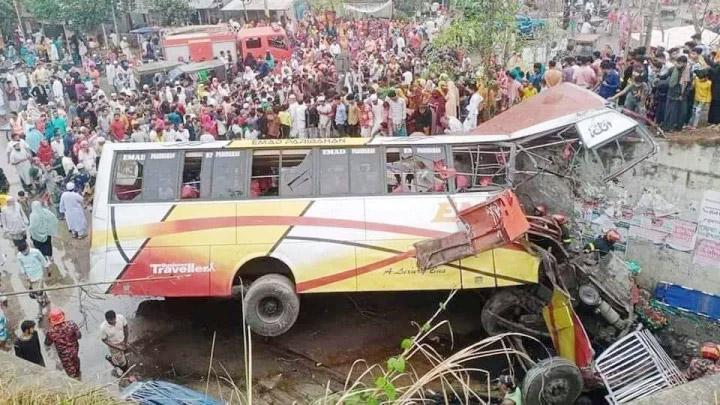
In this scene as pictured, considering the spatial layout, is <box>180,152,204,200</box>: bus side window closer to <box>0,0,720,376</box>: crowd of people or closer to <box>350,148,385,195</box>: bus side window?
<box>0,0,720,376</box>: crowd of people

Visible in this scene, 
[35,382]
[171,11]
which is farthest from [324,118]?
[171,11]

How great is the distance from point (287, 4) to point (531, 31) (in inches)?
579

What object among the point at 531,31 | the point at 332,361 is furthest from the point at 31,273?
the point at 531,31

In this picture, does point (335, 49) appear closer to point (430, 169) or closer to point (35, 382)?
point (430, 169)

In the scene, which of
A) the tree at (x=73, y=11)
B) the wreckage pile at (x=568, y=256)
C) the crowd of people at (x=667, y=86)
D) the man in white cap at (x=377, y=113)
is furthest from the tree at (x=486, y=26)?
the tree at (x=73, y=11)

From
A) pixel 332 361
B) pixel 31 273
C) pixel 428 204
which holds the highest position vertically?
pixel 428 204

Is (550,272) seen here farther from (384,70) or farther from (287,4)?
(287,4)

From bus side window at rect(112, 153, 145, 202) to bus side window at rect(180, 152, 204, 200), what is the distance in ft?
1.78

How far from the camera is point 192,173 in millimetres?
8461

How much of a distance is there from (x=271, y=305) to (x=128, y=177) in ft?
8.17

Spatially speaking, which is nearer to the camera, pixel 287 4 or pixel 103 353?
pixel 103 353

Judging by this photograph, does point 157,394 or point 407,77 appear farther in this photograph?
point 407,77

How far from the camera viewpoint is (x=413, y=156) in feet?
27.5

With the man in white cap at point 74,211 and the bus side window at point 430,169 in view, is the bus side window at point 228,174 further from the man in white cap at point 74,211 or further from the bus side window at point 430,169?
the man in white cap at point 74,211
